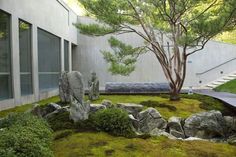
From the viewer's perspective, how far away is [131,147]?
560cm

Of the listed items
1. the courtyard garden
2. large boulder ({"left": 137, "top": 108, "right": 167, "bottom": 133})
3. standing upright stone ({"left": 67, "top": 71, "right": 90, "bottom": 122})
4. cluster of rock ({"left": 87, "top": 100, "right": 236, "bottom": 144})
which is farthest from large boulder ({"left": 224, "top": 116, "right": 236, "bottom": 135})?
standing upright stone ({"left": 67, "top": 71, "right": 90, "bottom": 122})

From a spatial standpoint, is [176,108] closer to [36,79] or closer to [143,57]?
[36,79]

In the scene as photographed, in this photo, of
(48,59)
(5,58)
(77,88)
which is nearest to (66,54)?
(48,59)

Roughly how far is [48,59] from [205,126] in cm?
1055

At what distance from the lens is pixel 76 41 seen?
76.7 feet

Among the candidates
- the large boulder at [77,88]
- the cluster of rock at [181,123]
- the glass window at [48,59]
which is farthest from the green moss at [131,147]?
the glass window at [48,59]

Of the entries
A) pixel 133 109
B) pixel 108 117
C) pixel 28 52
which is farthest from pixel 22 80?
pixel 108 117

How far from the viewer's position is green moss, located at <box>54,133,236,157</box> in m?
5.30

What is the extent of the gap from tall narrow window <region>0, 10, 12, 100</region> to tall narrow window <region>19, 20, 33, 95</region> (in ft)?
4.43

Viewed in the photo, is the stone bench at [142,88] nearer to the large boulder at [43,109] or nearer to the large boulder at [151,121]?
the large boulder at [151,121]

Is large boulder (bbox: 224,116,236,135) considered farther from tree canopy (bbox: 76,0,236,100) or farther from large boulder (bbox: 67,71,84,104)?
tree canopy (bbox: 76,0,236,100)

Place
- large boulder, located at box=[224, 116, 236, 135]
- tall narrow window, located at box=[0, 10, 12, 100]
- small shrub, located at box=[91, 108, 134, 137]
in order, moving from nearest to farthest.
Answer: small shrub, located at box=[91, 108, 134, 137]
large boulder, located at box=[224, 116, 236, 135]
tall narrow window, located at box=[0, 10, 12, 100]

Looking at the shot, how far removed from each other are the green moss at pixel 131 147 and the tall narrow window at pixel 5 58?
5.40 meters

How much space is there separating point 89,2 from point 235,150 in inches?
368
